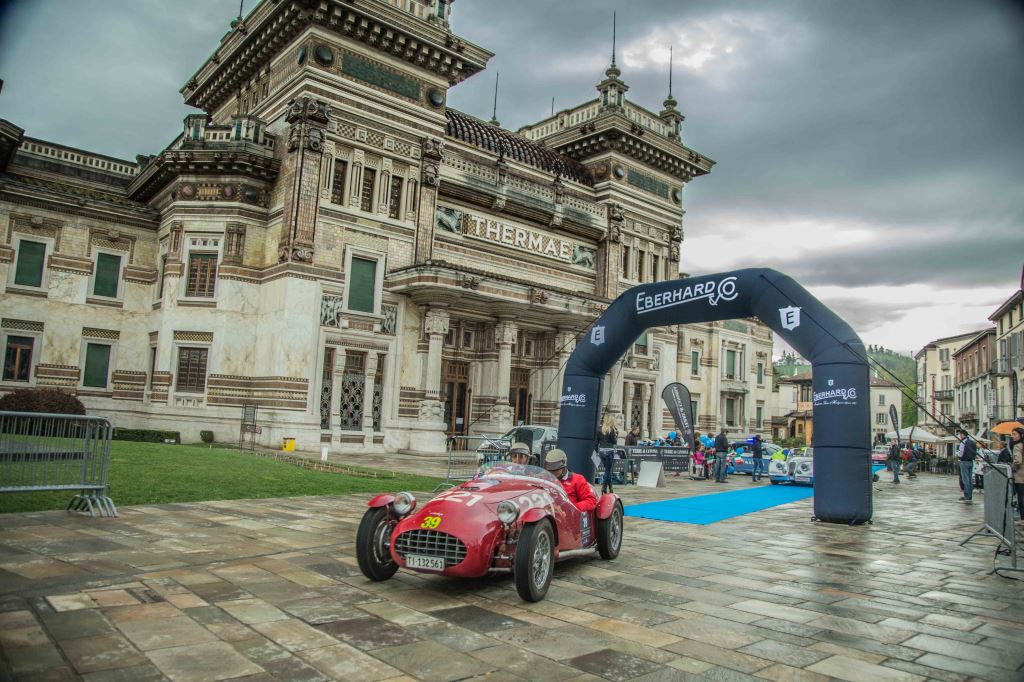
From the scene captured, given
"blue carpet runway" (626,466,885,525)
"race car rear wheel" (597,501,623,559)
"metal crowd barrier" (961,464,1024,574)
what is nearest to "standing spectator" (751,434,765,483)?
"blue carpet runway" (626,466,885,525)

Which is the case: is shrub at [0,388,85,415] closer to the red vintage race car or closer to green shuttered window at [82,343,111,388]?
green shuttered window at [82,343,111,388]

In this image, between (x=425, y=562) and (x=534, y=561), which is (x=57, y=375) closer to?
(x=425, y=562)

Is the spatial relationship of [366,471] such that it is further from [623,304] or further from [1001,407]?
[1001,407]

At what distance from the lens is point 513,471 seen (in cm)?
776

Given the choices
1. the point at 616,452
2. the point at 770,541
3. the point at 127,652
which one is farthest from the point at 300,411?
the point at 127,652

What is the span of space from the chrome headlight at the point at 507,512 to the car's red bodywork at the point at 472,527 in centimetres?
8

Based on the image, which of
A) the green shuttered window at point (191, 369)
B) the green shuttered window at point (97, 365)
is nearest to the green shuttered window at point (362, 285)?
the green shuttered window at point (191, 369)

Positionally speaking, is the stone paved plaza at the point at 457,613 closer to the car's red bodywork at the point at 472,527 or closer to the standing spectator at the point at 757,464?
the car's red bodywork at the point at 472,527

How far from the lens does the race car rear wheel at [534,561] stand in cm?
Result: 616

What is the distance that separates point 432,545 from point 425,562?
16 centimetres

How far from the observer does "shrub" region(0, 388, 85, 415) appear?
76.9ft

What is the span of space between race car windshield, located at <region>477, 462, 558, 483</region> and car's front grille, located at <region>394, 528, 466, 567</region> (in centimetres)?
147

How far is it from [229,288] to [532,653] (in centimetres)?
2448

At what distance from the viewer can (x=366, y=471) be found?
18.2 meters
